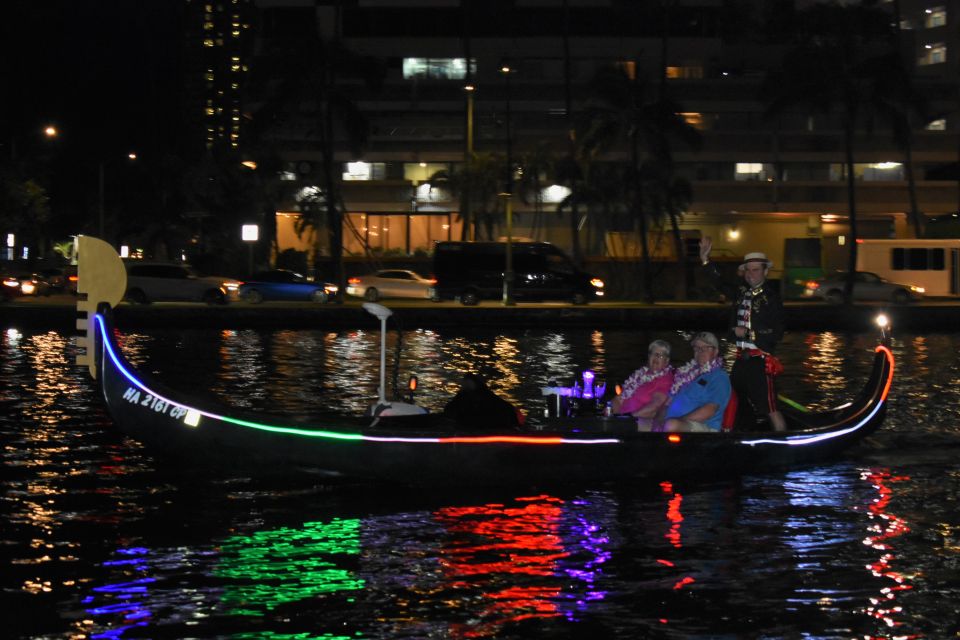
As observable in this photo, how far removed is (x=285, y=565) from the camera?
1127 centimetres

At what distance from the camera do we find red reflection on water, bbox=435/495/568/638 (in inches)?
391

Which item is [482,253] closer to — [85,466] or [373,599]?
[85,466]

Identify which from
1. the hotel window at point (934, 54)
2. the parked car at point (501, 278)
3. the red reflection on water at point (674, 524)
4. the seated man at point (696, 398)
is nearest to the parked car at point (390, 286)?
the parked car at point (501, 278)

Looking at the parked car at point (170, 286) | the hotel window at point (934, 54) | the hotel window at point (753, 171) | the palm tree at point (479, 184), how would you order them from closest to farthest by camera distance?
the parked car at point (170, 286), the palm tree at point (479, 184), the hotel window at point (753, 171), the hotel window at point (934, 54)

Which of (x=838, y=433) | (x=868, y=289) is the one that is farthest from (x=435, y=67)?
(x=838, y=433)

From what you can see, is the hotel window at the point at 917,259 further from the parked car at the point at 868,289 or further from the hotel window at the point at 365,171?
the hotel window at the point at 365,171

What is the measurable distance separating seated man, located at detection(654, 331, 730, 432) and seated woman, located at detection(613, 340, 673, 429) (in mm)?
97

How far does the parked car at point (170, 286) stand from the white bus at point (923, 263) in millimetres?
28863

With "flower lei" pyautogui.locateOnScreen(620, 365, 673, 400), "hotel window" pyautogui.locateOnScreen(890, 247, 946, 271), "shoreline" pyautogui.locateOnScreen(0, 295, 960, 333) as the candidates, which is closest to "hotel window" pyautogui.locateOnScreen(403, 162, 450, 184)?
"hotel window" pyautogui.locateOnScreen(890, 247, 946, 271)

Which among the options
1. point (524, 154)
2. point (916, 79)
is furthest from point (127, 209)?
point (916, 79)

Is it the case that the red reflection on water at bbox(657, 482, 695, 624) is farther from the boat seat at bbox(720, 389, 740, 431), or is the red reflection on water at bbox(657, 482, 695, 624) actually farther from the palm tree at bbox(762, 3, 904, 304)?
the palm tree at bbox(762, 3, 904, 304)

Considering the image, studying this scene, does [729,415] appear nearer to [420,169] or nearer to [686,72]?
[420,169]

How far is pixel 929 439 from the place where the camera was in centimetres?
1872

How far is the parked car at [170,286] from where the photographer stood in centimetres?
4944
